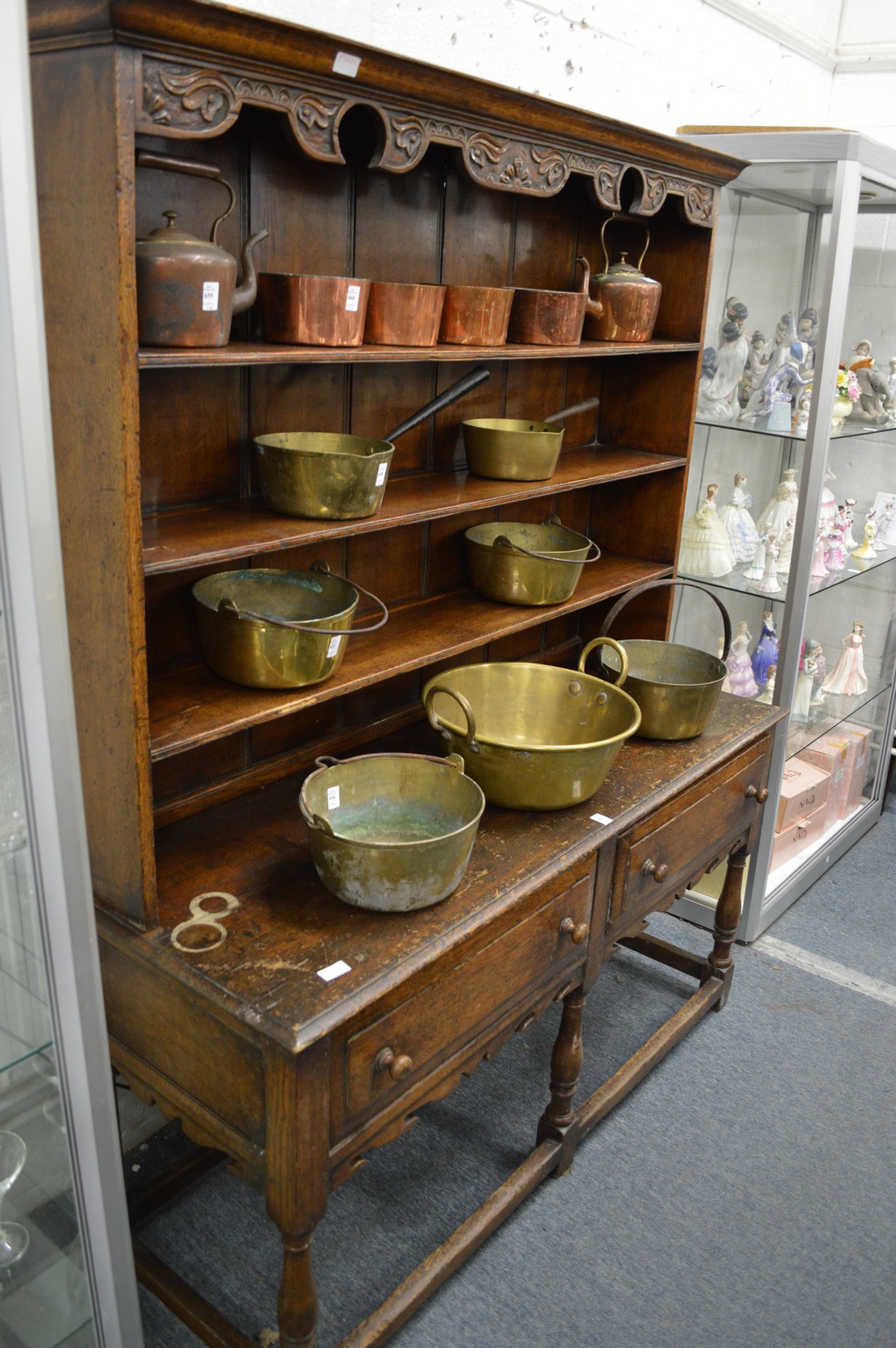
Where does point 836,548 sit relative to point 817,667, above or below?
above

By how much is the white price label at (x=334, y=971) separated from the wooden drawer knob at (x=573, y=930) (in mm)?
483

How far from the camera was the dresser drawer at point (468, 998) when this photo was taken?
149 centimetres

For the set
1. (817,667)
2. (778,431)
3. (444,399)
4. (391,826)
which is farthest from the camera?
(817,667)

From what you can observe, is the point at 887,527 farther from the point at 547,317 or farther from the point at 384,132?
the point at 384,132

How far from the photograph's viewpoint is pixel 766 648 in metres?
2.93

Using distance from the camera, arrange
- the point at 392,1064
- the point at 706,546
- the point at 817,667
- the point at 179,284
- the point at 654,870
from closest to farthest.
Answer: the point at 179,284, the point at 392,1064, the point at 654,870, the point at 706,546, the point at 817,667

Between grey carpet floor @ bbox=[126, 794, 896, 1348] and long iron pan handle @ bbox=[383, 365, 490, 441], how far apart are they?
4.53 feet

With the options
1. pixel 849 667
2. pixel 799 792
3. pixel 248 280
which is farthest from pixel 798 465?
pixel 248 280

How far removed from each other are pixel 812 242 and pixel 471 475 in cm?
126

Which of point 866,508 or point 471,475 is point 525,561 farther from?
point 866,508

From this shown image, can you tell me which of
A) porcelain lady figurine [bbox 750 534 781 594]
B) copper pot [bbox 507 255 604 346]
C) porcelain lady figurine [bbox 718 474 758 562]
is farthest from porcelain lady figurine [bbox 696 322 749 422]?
copper pot [bbox 507 255 604 346]

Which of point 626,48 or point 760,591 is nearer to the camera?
point 626,48

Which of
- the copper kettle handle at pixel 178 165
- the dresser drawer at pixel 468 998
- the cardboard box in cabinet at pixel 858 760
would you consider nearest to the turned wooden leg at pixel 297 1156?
the dresser drawer at pixel 468 998

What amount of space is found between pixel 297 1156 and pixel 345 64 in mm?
1352
